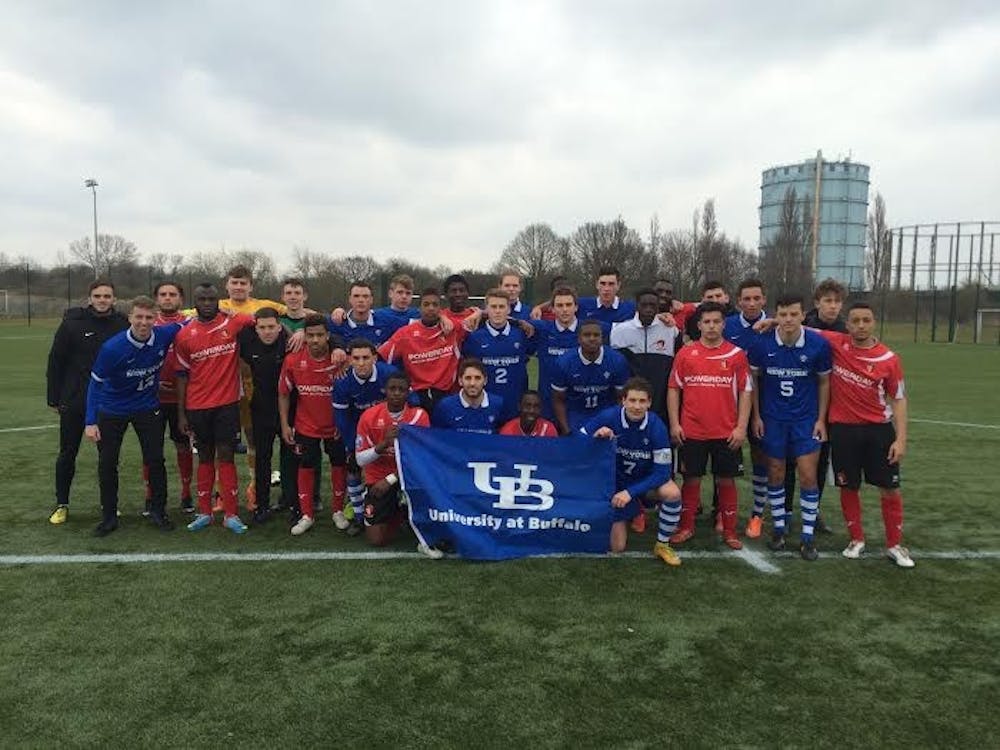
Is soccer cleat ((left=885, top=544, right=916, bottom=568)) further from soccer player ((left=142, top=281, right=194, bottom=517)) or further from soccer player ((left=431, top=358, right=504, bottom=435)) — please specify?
soccer player ((left=142, top=281, right=194, bottom=517))

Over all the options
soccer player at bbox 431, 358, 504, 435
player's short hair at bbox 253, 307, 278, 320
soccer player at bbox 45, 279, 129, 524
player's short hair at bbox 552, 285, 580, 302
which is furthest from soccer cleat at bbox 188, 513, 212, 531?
player's short hair at bbox 552, 285, 580, 302

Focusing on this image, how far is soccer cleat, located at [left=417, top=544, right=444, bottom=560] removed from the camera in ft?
17.0

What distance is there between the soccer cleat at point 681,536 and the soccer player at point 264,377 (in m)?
3.35


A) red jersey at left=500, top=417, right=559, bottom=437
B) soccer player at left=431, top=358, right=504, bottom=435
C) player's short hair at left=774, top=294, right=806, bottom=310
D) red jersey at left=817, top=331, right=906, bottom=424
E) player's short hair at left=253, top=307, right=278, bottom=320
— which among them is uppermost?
player's short hair at left=774, top=294, right=806, bottom=310

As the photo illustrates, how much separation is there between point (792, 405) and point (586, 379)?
1573mm

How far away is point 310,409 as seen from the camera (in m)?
6.01

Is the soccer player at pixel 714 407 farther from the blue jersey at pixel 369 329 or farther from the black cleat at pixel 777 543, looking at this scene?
the blue jersey at pixel 369 329

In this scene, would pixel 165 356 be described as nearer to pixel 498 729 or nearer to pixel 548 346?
pixel 548 346

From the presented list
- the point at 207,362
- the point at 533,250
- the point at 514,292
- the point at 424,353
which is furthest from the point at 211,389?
the point at 533,250

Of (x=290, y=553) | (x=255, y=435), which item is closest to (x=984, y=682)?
(x=290, y=553)

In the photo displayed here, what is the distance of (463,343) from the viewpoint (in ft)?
20.7

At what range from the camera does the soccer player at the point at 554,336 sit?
Answer: 20.6 ft

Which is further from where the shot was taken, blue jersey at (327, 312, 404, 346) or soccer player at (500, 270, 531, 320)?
soccer player at (500, 270, 531, 320)

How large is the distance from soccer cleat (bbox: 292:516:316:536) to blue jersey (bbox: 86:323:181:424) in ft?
4.96
